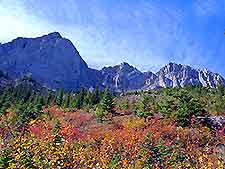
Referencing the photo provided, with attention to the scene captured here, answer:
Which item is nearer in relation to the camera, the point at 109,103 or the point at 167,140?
the point at 167,140

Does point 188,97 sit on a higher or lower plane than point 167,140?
higher

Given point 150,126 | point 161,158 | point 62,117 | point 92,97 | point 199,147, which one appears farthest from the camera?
point 92,97

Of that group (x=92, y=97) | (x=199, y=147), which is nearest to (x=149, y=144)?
(x=199, y=147)

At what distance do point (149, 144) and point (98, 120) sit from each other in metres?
15.5

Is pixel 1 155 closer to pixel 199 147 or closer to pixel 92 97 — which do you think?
pixel 199 147

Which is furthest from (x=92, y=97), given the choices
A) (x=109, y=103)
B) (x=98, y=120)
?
(x=98, y=120)

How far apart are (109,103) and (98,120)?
5.40 m

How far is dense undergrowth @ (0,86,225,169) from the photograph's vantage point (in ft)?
64.0

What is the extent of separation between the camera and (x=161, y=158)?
72.8 feet

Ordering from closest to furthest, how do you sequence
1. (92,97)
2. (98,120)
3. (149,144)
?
(149,144) → (98,120) → (92,97)

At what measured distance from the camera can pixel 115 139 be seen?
29.4m

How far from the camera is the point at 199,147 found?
1130 inches

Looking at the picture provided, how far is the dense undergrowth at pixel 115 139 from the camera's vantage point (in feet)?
64.0

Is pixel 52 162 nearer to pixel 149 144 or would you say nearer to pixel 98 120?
pixel 149 144
